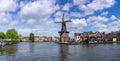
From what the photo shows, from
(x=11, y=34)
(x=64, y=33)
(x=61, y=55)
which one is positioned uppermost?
(x=11, y=34)

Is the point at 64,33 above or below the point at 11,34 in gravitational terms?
below

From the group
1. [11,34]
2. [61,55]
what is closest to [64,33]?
[11,34]

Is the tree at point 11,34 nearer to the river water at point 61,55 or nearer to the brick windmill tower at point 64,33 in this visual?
the brick windmill tower at point 64,33

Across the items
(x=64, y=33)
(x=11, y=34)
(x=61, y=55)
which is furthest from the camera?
(x=11, y=34)

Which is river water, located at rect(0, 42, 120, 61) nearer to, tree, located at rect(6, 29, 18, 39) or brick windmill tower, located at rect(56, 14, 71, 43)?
brick windmill tower, located at rect(56, 14, 71, 43)

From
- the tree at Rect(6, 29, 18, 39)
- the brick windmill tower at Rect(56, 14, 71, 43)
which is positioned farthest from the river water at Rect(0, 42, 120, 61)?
the tree at Rect(6, 29, 18, 39)

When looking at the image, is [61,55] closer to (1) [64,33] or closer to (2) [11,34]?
(1) [64,33]

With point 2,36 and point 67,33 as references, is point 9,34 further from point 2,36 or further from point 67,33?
point 67,33

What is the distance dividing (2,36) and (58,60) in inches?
5008

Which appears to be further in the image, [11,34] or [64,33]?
[11,34]

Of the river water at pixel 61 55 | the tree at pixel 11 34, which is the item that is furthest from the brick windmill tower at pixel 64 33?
the river water at pixel 61 55

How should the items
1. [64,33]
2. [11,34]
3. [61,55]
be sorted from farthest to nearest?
[11,34] → [64,33] → [61,55]

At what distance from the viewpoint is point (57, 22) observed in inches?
6934

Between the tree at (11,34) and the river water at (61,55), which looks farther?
the tree at (11,34)
